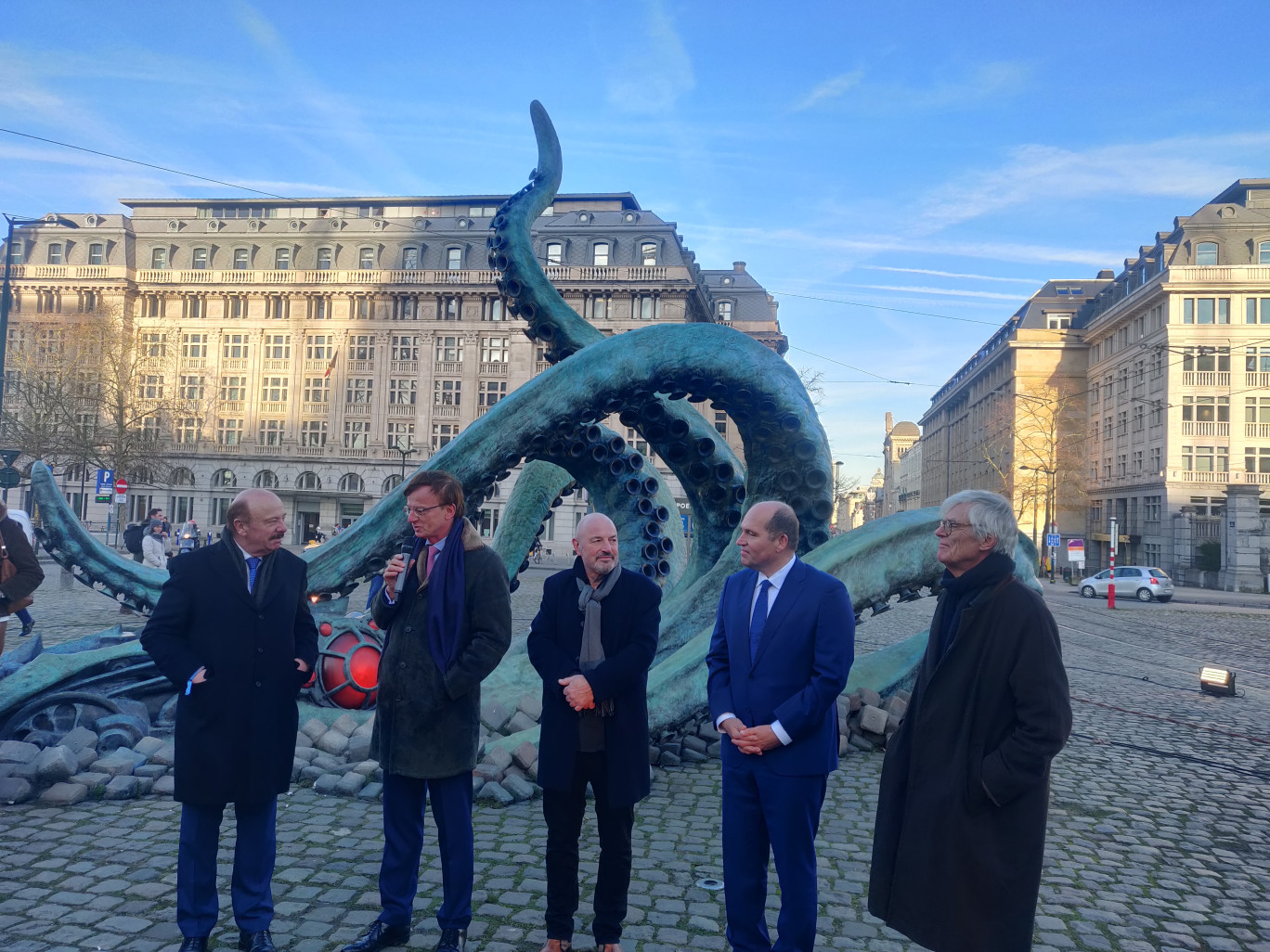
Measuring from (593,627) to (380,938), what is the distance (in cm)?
138

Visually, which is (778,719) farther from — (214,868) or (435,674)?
(214,868)

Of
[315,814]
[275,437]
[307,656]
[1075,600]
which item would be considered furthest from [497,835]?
[275,437]

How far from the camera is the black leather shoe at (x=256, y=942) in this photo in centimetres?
337

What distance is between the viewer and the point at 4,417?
1134 inches

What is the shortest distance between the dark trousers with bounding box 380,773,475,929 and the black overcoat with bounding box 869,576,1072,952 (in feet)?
5.39

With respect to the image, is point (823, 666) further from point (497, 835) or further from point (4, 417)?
point (4, 417)

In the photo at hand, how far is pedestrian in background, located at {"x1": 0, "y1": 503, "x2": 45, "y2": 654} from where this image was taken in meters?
6.30

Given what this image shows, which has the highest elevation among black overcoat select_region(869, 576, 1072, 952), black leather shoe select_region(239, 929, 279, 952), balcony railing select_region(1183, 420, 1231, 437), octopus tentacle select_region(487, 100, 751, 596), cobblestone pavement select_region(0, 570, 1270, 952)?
balcony railing select_region(1183, 420, 1231, 437)

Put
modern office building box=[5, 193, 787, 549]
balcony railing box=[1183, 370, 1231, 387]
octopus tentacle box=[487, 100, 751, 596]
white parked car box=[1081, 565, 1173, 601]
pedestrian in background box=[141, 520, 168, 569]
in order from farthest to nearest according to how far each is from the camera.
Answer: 1. modern office building box=[5, 193, 787, 549]
2. balcony railing box=[1183, 370, 1231, 387]
3. white parked car box=[1081, 565, 1173, 601]
4. pedestrian in background box=[141, 520, 168, 569]
5. octopus tentacle box=[487, 100, 751, 596]

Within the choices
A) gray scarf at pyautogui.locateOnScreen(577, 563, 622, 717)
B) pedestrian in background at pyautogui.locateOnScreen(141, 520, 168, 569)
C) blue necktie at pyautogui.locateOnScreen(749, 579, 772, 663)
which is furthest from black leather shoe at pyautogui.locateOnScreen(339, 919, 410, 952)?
pedestrian in background at pyautogui.locateOnScreen(141, 520, 168, 569)

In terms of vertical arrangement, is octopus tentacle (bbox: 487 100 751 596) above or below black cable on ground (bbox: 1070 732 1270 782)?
above

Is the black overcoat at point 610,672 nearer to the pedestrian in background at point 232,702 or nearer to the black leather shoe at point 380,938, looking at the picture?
the black leather shoe at point 380,938

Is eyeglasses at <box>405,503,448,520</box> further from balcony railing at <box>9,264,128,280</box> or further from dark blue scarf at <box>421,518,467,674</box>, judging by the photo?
balcony railing at <box>9,264,128,280</box>

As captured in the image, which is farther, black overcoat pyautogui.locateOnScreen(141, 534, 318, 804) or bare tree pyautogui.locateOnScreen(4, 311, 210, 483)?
bare tree pyautogui.locateOnScreen(4, 311, 210, 483)
